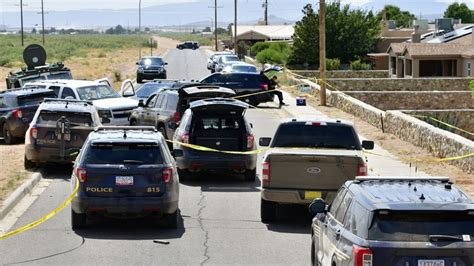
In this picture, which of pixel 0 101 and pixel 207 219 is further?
pixel 0 101

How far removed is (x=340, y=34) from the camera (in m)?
79.2

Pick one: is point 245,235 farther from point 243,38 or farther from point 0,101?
point 243,38

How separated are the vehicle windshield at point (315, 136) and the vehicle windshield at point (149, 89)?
1903cm

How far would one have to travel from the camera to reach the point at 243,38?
139 meters

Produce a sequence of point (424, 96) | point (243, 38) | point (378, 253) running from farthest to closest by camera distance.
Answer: point (243, 38) < point (424, 96) < point (378, 253)

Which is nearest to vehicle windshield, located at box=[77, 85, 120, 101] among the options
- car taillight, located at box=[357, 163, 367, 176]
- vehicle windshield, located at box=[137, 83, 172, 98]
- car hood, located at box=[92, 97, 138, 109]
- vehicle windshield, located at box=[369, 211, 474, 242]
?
car hood, located at box=[92, 97, 138, 109]

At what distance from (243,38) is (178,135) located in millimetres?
117908

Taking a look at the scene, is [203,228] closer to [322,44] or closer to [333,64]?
[322,44]

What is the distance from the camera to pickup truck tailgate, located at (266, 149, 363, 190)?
16123mm

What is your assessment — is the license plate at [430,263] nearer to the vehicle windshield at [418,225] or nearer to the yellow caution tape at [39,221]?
the vehicle windshield at [418,225]

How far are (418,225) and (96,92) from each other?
25.0 m

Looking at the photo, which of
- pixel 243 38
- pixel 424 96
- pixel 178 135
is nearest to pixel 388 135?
pixel 178 135

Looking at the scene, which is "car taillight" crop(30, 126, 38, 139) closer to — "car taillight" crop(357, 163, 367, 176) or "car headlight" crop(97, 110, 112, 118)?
"car headlight" crop(97, 110, 112, 118)

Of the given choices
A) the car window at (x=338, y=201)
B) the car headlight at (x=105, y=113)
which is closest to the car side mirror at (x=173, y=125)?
the car headlight at (x=105, y=113)
